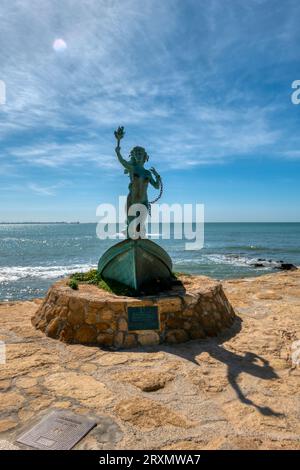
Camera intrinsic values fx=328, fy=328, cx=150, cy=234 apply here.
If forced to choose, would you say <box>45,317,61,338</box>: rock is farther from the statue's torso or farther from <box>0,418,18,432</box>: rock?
the statue's torso

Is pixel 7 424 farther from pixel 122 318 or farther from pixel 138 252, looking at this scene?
pixel 138 252

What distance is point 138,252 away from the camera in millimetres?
6844

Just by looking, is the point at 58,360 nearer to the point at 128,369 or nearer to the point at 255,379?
the point at 128,369

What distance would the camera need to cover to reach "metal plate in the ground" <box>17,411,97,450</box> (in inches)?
123

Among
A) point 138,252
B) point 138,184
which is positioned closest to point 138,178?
point 138,184

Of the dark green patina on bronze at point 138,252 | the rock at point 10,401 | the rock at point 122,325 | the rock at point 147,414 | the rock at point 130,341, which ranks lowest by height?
the rock at point 147,414

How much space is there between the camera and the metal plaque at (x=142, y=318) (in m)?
5.70

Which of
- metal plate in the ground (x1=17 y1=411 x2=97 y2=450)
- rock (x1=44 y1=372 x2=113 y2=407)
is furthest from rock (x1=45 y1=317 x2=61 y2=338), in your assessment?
metal plate in the ground (x1=17 y1=411 x2=97 y2=450)

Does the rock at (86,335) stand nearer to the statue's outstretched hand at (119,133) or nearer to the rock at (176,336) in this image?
the rock at (176,336)

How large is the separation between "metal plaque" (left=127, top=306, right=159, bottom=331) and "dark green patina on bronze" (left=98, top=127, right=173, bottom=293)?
90cm

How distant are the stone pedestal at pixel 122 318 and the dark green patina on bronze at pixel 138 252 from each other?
27.0 inches

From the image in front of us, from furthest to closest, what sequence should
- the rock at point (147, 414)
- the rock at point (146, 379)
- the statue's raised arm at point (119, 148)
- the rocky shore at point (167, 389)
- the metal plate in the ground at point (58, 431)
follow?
the statue's raised arm at point (119, 148), the rock at point (146, 379), the rock at point (147, 414), the rocky shore at point (167, 389), the metal plate in the ground at point (58, 431)

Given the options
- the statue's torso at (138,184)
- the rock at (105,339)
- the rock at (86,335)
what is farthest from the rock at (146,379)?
the statue's torso at (138,184)
